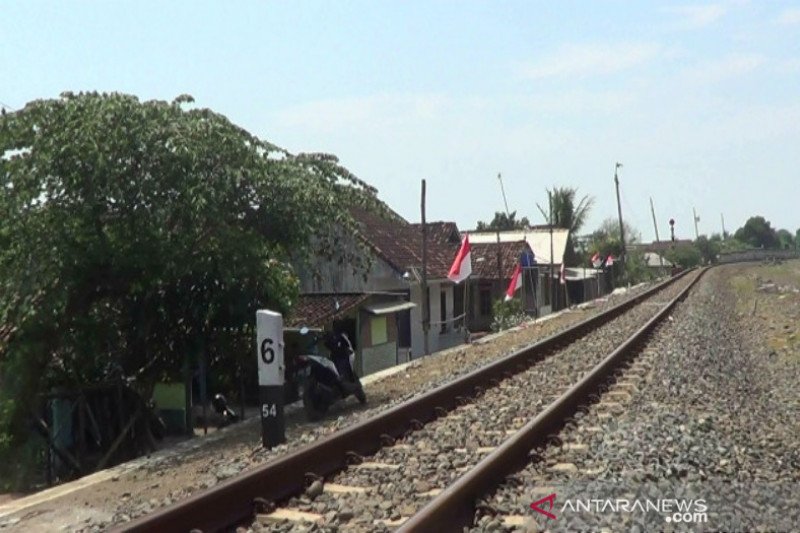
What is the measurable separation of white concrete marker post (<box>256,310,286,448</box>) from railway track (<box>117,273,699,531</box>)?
1.01m

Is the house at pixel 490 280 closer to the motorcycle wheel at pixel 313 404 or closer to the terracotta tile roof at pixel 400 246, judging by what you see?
the terracotta tile roof at pixel 400 246

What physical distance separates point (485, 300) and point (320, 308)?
903 inches

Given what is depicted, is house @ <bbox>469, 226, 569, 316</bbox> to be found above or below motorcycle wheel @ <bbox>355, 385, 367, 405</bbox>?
above

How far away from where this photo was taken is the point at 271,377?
372 inches

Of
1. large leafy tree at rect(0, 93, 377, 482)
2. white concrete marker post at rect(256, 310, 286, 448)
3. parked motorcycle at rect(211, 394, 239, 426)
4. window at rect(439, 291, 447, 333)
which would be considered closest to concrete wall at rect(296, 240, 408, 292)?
window at rect(439, 291, 447, 333)

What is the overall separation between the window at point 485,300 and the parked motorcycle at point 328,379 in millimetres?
27758

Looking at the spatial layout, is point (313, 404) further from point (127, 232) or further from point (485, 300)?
point (485, 300)

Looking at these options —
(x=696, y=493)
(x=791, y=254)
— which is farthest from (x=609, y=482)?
(x=791, y=254)

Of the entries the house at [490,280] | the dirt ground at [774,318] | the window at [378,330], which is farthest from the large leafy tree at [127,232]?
the house at [490,280]

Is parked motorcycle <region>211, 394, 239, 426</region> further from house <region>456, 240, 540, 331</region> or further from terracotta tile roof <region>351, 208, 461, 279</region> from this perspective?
house <region>456, 240, 540, 331</region>

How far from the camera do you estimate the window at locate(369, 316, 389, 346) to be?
20.7 m

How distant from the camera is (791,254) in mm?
141000

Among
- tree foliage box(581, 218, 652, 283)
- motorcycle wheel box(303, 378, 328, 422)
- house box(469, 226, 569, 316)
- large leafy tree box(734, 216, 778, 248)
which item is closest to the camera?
motorcycle wheel box(303, 378, 328, 422)

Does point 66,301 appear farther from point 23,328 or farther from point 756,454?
point 756,454
